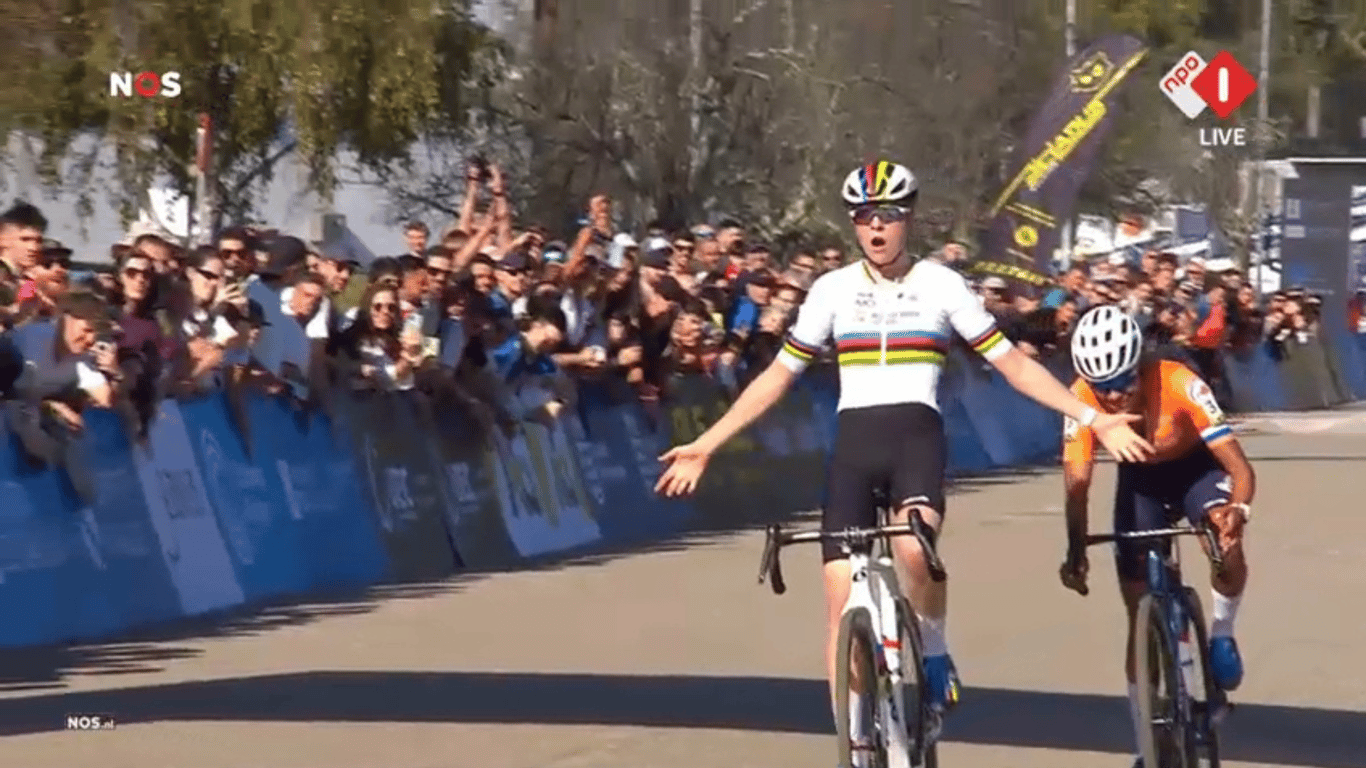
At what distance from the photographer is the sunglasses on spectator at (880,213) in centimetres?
939

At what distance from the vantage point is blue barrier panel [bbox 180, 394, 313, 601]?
1548 cm

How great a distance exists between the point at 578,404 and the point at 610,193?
52.5ft

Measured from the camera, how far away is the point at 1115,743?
448 inches

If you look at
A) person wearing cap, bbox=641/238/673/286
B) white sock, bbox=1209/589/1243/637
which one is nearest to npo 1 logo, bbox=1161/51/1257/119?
person wearing cap, bbox=641/238/673/286

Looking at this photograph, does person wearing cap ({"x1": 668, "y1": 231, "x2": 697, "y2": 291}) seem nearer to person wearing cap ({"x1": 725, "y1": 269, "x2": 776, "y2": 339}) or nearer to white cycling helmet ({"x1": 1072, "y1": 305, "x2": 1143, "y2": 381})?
person wearing cap ({"x1": 725, "y1": 269, "x2": 776, "y2": 339})

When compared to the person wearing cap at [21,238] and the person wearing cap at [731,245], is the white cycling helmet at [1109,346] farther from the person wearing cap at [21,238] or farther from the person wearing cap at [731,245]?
Answer: the person wearing cap at [731,245]

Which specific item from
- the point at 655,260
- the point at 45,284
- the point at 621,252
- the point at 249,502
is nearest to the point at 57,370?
the point at 45,284

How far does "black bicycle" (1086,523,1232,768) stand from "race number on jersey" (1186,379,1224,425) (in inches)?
13.4

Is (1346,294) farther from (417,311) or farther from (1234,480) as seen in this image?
(1234,480)

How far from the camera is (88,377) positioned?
46.7ft

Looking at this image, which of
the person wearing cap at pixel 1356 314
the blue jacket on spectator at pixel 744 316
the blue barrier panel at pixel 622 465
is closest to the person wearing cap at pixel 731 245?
the blue jacket on spectator at pixel 744 316

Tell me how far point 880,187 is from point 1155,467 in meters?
1.38

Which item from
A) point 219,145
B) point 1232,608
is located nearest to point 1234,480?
point 1232,608

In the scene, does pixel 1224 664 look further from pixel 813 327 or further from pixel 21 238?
pixel 21 238
